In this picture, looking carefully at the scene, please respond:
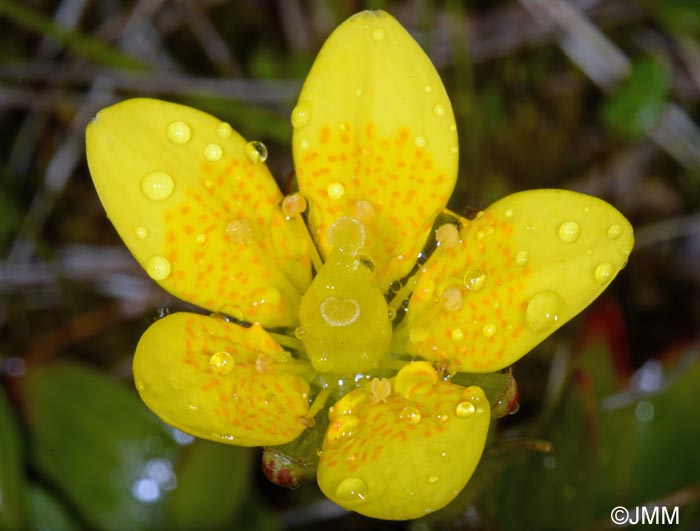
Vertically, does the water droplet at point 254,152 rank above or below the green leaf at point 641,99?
below

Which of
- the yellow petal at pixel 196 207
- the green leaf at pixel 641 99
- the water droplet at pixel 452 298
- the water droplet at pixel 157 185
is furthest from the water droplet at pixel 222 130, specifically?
the green leaf at pixel 641 99

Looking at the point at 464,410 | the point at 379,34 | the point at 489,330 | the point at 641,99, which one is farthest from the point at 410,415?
the point at 641,99

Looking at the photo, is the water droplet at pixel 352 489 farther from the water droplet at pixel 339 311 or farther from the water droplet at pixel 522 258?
the water droplet at pixel 522 258

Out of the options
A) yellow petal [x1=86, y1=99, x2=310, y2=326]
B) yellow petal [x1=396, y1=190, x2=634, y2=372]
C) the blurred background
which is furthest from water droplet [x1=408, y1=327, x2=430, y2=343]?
the blurred background

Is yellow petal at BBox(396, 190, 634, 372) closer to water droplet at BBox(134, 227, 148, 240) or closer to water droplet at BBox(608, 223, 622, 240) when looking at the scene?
water droplet at BBox(608, 223, 622, 240)

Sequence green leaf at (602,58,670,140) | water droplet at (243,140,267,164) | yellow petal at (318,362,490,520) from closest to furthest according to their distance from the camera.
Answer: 1. yellow petal at (318,362,490,520)
2. water droplet at (243,140,267,164)
3. green leaf at (602,58,670,140)

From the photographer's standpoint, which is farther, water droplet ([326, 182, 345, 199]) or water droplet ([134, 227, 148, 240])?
water droplet ([326, 182, 345, 199])

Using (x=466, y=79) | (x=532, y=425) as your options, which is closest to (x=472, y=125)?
(x=466, y=79)
